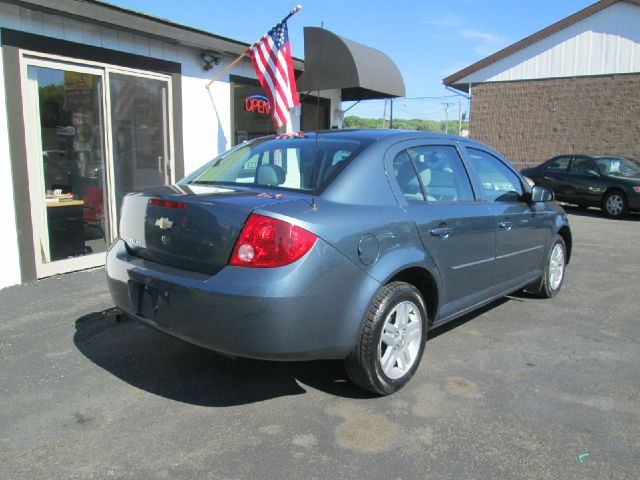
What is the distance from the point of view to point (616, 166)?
1310cm

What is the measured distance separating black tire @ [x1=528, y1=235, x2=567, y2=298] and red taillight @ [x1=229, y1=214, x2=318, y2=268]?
3445 mm

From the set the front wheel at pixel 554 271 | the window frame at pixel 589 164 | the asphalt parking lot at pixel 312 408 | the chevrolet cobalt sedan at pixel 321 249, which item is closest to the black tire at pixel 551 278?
the front wheel at pixel 554 271

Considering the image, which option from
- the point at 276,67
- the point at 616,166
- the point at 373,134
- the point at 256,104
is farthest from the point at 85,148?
the point at 616,166

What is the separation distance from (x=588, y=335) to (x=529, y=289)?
102 cm

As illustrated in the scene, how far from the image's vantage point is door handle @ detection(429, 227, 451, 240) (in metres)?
3.43

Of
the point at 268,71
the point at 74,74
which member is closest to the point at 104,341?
the point at 74,74

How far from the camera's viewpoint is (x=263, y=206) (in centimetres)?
274

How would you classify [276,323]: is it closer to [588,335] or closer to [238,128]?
[588,335]

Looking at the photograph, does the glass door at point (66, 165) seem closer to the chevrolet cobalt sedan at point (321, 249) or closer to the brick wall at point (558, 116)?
the chevrolet cobalt sedan at point (321, 249)

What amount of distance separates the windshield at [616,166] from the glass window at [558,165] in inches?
30.8

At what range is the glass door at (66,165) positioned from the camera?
5.76 meters

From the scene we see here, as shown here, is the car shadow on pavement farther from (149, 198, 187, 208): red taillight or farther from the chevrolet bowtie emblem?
(149, 198, 187, 208): red taillight

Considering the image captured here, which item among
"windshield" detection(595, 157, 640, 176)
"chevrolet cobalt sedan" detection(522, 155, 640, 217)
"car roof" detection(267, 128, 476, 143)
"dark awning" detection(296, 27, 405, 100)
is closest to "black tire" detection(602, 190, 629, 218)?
"chevrolet cobalt sedan" detection(522, 155, 640, 217)

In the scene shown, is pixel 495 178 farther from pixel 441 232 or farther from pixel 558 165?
A: pixel 558 165
